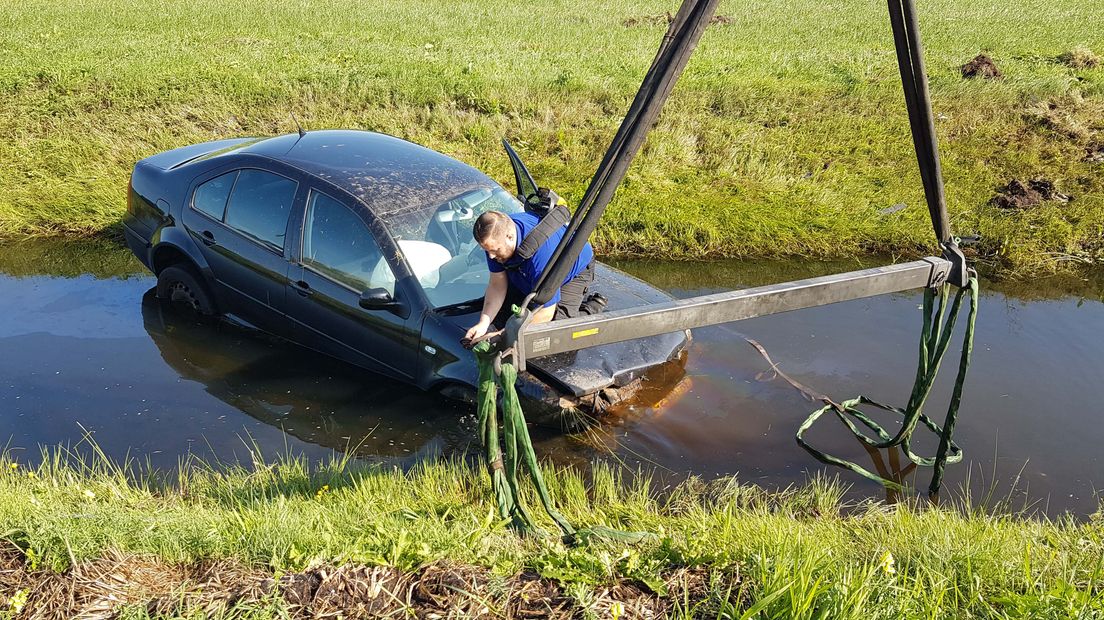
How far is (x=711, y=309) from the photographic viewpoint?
13.1ft

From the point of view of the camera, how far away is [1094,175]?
34.9 feet

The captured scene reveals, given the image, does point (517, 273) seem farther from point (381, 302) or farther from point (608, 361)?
point (381, 302)

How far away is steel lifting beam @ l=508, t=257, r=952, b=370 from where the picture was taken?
11.9 ft

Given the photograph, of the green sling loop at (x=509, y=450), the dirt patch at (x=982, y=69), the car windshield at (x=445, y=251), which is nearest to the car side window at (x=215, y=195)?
the car windshield at (x=445, y=251)

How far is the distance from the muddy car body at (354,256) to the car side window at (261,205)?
0.04 feet

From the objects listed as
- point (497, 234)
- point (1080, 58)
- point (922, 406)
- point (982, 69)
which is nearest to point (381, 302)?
point (497, 234)

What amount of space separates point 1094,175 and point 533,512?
9.78 metres

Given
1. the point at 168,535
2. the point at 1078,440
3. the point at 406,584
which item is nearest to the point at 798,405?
the point at 1078,440

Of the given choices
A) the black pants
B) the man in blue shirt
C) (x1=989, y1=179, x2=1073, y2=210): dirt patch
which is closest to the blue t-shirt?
the man in blue shirt

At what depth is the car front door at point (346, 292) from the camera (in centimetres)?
568

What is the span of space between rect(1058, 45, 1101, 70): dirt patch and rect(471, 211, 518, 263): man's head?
50.3 feet

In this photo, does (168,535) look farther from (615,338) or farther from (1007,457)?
(1007,457)

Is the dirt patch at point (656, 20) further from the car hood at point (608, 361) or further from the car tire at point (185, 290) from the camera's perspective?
the car hood at point (608, 361)

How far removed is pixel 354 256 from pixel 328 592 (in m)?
2.92
